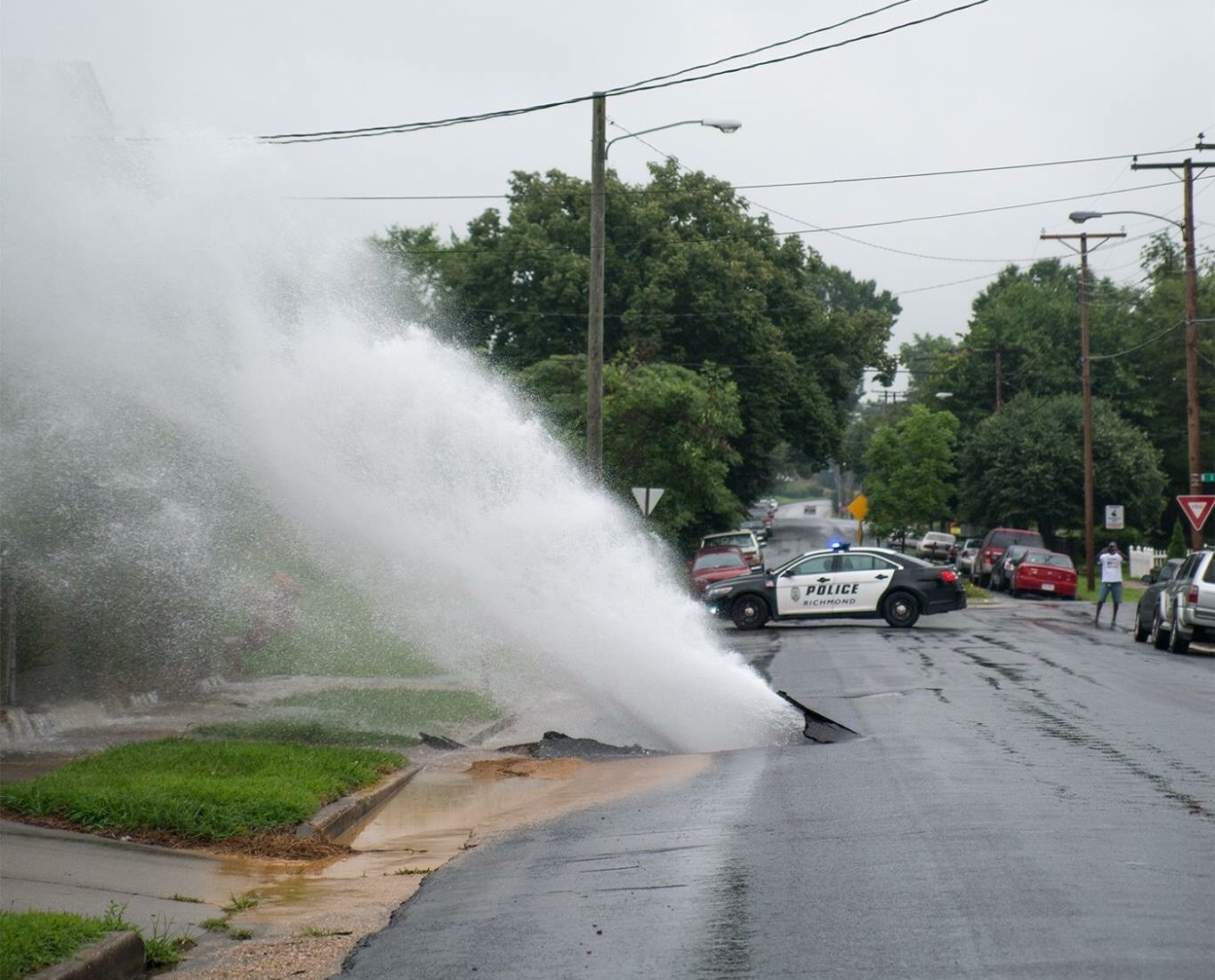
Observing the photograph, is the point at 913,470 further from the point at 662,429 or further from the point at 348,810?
the point at 348,810

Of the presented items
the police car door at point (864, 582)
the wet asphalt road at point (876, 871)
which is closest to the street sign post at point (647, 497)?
the police car door at point (864, 582)

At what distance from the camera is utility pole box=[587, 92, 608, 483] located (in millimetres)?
24203

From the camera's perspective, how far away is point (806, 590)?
28.4m

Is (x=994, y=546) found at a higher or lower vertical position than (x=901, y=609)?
higher

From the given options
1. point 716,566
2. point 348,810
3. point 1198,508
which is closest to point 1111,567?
point 1198,508

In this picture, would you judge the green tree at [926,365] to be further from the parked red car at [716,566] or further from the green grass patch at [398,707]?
the green grass patch at [398,707]

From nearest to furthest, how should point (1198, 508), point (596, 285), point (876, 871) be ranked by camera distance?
point (876, 871)
point (596, 285)
point (1198, 508)

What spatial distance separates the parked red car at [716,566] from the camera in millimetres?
34344

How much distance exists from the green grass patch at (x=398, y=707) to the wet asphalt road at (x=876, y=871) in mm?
4117

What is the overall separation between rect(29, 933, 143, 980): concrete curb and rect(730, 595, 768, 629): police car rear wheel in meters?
22.5

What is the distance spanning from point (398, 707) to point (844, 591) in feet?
46.1

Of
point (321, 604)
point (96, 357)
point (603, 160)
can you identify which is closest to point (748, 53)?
point (603, 160)

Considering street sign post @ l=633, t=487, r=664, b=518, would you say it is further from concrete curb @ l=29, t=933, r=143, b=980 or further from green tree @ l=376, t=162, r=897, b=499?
concrete curb @ l=29, t=933, r=143, b=980

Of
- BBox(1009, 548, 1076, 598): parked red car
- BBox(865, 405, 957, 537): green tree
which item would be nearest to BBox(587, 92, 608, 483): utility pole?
BBox(1009, 548, 1076, 598): parked red car
